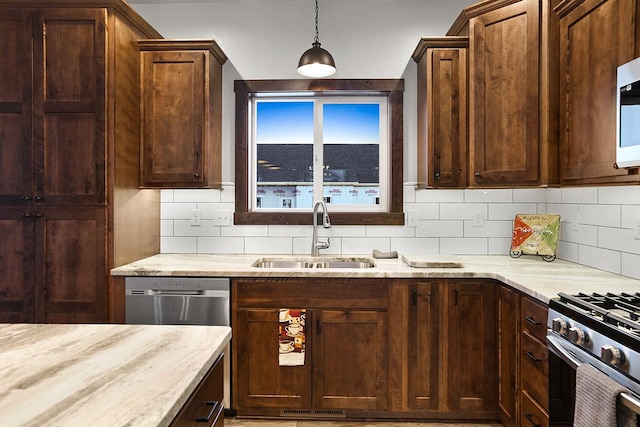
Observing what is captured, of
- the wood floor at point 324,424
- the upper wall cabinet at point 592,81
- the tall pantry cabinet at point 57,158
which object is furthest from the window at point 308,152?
the wood floor at point 324,424

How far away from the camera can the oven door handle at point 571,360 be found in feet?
3.88

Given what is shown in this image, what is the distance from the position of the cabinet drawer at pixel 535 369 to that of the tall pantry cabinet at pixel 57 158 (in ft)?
7.62

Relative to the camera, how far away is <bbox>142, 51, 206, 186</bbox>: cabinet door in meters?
2.83

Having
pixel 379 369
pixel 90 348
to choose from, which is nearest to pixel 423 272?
pixel 379 369

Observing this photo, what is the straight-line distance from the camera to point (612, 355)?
51.7 inches

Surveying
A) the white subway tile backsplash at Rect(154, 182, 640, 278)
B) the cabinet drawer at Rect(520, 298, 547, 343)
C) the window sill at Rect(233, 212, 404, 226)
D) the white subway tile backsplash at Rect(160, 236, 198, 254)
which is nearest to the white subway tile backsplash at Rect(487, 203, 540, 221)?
the white subway tile backsplash at Rect(154, 182, 640, 278)

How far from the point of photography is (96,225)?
2496 mm

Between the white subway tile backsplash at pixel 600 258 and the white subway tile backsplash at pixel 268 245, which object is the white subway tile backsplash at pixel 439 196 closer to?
the white subway tile backsplash at pixel 600 258

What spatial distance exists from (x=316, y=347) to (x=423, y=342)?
25.0 inches

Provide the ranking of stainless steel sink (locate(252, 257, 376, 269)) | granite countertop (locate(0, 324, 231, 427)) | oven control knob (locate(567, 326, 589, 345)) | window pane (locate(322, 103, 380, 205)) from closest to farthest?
granite countertop (locate(0, 324, 231, 427)) < oven control knob (locate(567, 326, 589, 345)) < stainless steel sink (locate(252, 257, 376, 269)) < window pane (locate(322, 103, 380, 205))

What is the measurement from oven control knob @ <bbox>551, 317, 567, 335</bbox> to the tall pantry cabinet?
7.68 feet

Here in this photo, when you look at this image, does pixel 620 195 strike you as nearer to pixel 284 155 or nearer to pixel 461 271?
pixel 461 271

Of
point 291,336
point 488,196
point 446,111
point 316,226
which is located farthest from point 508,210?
point 291,336

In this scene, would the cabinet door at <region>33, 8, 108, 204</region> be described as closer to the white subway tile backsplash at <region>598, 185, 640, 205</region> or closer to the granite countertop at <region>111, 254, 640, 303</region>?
the granite countertop at <region>111, 254, 640, 303</region>
